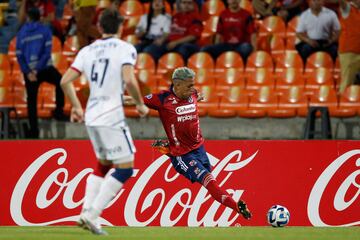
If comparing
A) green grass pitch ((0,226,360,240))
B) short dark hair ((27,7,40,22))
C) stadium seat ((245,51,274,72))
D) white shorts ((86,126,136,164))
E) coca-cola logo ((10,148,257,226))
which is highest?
short dark hair ((27,7,40,22))

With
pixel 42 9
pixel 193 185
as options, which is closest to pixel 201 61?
pixel 42 9

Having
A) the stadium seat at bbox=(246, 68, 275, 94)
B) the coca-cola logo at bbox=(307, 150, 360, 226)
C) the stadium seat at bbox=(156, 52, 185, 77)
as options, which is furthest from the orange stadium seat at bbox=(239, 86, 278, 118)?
the coca-cola logo at bbox=(307, 150, 360, 226)

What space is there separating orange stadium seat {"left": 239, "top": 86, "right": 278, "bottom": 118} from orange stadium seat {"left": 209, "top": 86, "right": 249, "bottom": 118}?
0.10m

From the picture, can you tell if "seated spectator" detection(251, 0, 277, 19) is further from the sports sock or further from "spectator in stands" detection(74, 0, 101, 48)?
the sports sock

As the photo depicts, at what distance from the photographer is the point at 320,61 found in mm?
16406

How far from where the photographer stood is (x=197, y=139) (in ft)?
38.0

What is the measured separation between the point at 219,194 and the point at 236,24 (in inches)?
241

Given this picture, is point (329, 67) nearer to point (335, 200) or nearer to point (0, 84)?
point (335, 200)

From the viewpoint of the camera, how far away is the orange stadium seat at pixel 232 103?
1591 centimetres

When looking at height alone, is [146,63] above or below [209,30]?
below

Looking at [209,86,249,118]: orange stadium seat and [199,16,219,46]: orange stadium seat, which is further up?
[199,16,219,46]: orange stadium seat

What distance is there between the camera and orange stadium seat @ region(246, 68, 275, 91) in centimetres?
1645

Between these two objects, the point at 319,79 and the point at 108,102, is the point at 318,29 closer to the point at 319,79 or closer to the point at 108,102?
the point at 319,79

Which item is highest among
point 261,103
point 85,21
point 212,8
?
point 212,8
